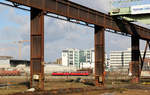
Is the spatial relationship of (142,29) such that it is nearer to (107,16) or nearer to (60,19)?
(107,16)

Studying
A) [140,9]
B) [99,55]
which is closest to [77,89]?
[99,55]

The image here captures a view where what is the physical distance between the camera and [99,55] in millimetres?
38000

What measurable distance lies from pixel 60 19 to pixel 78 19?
3.23 m

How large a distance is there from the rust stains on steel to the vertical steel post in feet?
4.11

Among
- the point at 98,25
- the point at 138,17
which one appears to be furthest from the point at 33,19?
the point at 138,17

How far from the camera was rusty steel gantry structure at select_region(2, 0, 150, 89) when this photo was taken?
2775cm

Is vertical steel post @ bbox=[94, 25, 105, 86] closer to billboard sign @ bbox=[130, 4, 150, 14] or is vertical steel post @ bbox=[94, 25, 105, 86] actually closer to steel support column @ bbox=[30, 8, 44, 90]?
billboard sign @ bbox=[130, 4, 150, 14]

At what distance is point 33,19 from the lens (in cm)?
2861

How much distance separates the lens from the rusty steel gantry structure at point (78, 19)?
27750 millimetres

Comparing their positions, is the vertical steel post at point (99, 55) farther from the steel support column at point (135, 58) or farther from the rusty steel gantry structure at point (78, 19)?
the steel support column at point (135, 58)

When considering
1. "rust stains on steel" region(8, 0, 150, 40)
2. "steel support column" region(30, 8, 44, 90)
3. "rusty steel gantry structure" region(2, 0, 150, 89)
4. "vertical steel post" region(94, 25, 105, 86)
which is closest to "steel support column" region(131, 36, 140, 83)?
"rusty steel gantry structure" region(2, 0, 150, 89)

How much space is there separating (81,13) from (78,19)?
128cm

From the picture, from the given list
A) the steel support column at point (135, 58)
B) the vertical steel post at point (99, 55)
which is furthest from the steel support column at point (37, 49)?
the steel support column at point (135, 58)

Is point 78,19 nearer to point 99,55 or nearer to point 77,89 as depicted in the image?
point 99,55
